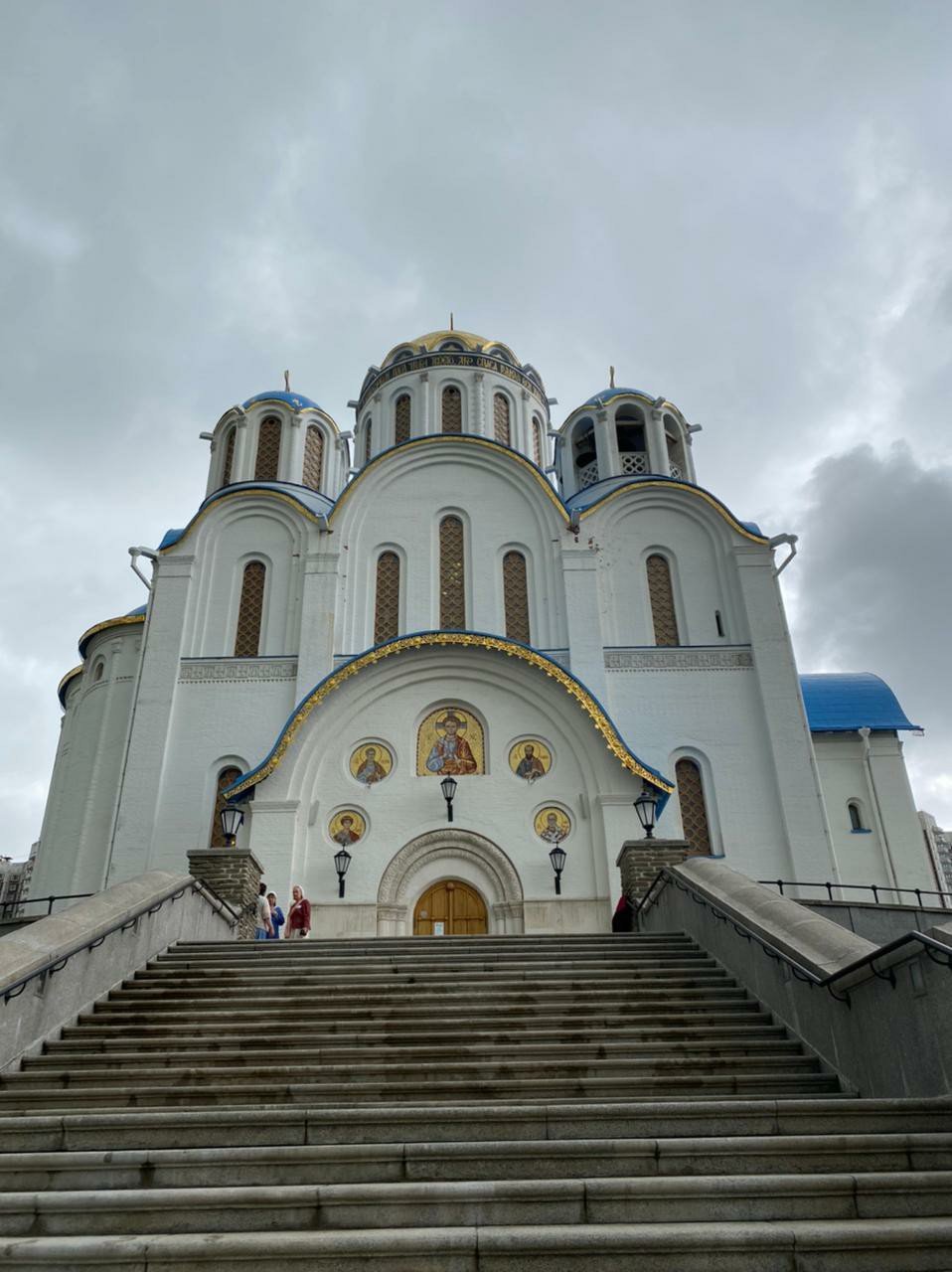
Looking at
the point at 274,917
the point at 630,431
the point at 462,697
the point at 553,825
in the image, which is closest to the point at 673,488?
the point at 630,431

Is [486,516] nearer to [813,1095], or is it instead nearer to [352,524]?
[352,524]

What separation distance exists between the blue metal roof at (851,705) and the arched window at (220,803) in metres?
10.5

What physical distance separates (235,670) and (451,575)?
4.17m

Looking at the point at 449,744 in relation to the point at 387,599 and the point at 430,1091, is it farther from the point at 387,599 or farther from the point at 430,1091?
the point at 430,1091

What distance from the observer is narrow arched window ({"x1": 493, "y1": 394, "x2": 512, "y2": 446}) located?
858 inches

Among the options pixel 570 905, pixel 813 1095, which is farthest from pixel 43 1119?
pixel 570 905

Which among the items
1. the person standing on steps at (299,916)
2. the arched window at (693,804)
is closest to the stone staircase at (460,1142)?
the person standing on steps at (299,916)

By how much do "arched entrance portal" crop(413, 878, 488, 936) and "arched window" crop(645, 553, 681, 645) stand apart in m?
5.70

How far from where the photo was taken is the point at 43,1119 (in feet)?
16.5

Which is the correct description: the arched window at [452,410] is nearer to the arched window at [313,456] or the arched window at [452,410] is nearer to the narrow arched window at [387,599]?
the arched window at [313,456]

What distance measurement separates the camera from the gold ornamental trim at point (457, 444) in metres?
18.4

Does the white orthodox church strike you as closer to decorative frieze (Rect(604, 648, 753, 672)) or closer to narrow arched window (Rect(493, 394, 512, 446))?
decorative frieze (Rect(604, 648, 753, 672))

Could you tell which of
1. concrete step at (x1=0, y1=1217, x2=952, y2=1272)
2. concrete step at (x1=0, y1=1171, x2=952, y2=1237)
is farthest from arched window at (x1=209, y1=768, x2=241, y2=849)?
concrete step at (x1=0, y1=1217, x2=952, y2=1272)

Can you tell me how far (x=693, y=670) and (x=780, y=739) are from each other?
5.99ft
